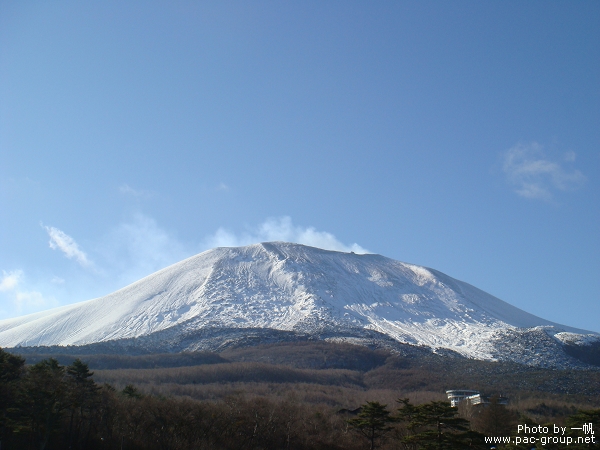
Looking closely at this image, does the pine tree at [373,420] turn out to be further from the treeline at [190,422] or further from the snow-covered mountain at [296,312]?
the snow-covered mountain at [296,312]

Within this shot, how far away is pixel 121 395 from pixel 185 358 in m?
38.8

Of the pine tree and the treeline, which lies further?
the pine tree

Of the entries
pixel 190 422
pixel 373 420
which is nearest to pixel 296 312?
pixel 190 422

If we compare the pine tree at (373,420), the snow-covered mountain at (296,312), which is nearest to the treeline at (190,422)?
the pine tree at (373,420)

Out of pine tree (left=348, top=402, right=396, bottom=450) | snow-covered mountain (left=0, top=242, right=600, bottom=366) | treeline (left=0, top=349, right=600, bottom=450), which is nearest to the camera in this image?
treeline (left=0, top=349, right=600, bottom=450)

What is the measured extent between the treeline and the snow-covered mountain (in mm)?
51692

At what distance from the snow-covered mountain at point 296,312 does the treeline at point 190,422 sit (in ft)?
170

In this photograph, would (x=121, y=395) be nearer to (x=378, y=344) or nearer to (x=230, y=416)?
(x=230, y=416)

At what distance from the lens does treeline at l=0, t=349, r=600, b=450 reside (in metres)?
31.4

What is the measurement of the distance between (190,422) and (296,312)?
72.6m

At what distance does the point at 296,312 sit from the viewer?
366 feet

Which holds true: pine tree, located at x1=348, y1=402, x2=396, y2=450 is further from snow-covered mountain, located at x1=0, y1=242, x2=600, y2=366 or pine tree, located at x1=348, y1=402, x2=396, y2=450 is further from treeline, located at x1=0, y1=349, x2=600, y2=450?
snow-covered mountain, located at x1=0, y1=242, x2=600, y2=366

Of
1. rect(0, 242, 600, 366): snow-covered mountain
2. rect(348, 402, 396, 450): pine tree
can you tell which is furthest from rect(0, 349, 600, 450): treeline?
rect(0, 242, 600, 366): snow-covered mountain

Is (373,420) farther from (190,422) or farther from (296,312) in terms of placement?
(296,312)
